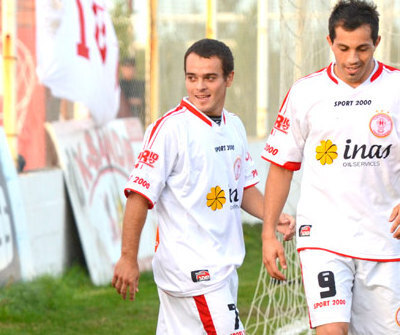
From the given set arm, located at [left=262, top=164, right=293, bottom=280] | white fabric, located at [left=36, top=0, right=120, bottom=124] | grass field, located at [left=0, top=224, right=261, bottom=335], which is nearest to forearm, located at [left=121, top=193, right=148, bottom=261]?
arm, located at [left=262, top=164, right=293, bottom=280]

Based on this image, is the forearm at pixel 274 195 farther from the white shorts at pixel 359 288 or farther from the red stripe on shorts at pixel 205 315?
the red stripe on shorts at pixel 205 315

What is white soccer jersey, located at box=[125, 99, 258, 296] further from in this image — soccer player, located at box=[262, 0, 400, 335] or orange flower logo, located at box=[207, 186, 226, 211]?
soccer player, located at box=[262, 0, 400, 335]

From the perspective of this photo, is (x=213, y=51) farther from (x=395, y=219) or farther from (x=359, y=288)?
(x=359, y=288)

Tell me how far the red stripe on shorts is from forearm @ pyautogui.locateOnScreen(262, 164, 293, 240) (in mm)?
489

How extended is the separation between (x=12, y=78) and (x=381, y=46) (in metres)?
3.32

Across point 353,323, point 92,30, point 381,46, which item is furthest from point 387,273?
point 92,30

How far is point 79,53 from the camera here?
32.5ft

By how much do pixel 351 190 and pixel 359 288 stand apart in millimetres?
451

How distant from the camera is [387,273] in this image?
5129mm

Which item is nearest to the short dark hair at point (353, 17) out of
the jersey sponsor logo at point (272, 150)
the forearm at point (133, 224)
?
the jersey sponsor logo at point (272, 150)

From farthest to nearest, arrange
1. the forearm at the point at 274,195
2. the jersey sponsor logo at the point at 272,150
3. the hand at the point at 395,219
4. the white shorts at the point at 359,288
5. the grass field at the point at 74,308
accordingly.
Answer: the grass field at the point at 74,308
the jersey sponsor logo at the point at 272,150
the forearm at the point at 274,195
the white shorts at the point at 359,288
the hand at the point at 395,219

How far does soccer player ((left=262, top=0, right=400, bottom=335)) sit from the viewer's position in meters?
5.05

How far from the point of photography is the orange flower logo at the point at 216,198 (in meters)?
5.45

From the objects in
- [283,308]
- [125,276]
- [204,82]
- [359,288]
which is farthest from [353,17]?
[283,308]
